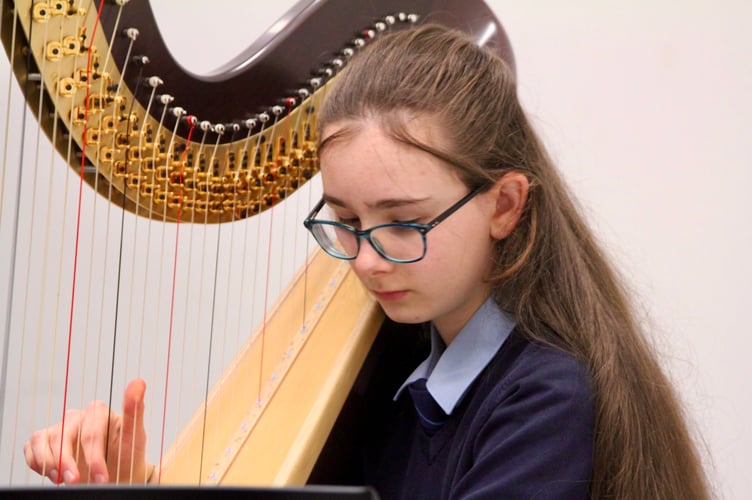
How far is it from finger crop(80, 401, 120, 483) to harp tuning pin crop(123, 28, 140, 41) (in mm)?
427

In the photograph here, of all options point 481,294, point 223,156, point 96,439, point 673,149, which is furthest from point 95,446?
point 673,149

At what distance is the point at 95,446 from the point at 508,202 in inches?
22.0

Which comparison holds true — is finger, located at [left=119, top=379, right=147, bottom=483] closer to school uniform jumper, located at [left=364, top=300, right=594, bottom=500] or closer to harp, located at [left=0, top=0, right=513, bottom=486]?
harp, located at [left=0, top=0, right=513, bottom=486]

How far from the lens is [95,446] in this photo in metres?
1.22

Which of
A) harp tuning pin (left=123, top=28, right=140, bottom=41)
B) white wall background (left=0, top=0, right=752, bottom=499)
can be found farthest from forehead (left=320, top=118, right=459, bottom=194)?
white wall background (left=0, top=0, right=752, bottom=499)

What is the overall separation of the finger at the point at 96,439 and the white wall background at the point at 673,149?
4.08 ft

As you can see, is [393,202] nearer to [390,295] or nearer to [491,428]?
[390,295]

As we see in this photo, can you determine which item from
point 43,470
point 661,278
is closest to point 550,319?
point 43,470

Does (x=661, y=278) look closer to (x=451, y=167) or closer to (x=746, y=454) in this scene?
(x=746, y=454)

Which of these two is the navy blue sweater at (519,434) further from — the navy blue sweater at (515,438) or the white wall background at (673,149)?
the white wall background at (673,149)

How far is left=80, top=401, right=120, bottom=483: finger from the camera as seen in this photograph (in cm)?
118

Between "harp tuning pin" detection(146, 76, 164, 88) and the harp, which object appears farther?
"harp tuning pin" detection(146, 76, 164, 88)

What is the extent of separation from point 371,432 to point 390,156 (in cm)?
43

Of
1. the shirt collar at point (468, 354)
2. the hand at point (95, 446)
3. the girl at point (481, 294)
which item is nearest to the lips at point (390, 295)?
the girl at point (481, 294)
